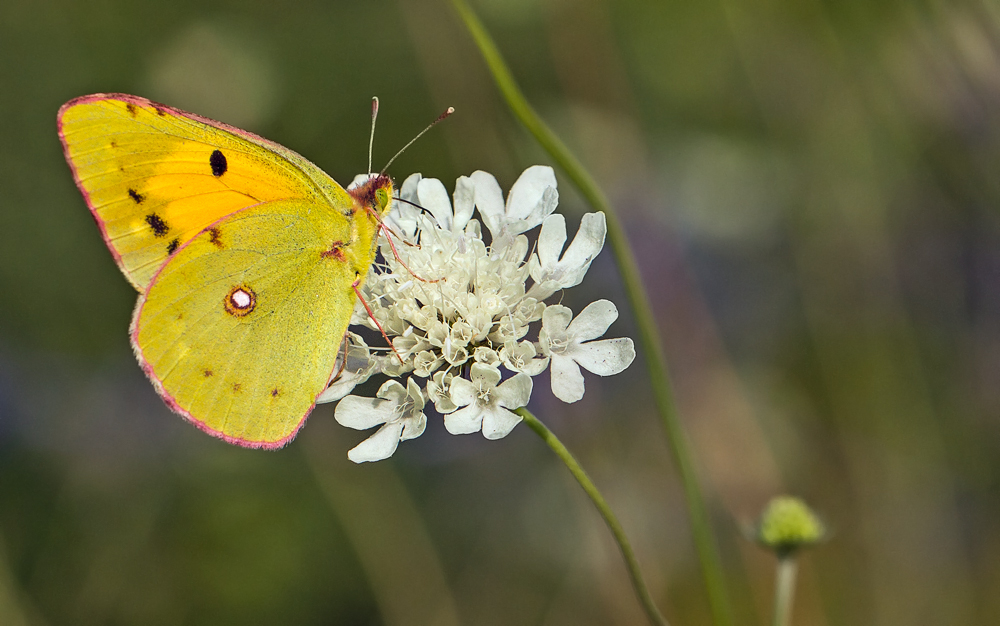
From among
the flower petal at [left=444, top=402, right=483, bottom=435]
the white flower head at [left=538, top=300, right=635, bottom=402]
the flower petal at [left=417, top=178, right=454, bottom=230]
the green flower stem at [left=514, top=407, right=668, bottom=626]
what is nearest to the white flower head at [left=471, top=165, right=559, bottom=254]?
the flower petal at [left=417, top=178, right=454, bottom=230]

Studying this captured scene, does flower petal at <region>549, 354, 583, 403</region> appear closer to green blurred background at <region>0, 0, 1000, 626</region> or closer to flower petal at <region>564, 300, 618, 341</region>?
flower petal at <region>564, 300, 618, 341</region>

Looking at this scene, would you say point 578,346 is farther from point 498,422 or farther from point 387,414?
point 387,414

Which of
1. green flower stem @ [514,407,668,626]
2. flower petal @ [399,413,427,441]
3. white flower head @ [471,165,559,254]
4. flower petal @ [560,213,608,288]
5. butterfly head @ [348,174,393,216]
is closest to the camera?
green flower stem @ [514,407,668,626]

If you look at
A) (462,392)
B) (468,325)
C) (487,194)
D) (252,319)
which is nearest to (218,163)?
(252,319)

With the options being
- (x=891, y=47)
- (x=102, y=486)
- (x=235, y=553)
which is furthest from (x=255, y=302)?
(x=891, y=47)

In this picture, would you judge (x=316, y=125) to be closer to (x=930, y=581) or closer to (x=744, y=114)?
(x=744, y=114)

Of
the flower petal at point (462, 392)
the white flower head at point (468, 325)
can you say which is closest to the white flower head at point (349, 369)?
the white flower head at point (468, 325)

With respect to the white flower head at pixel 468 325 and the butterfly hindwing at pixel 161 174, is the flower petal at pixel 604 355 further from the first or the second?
the butterfly hindwing at pixel 161 174
